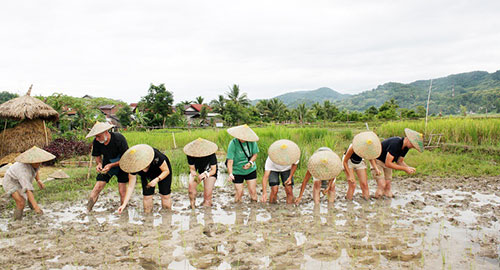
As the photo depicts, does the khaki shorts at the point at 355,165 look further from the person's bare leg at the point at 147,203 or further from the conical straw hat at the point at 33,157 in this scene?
the conical straw hat at the point at 33,157

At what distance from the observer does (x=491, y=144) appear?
834 centimetres

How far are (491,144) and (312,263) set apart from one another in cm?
815

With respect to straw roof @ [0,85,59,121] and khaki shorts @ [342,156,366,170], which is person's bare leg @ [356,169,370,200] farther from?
straw roof @ [0,85,59,121]

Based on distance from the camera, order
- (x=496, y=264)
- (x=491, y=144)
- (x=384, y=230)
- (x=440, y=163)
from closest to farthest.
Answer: (x=496, y=264), (x=384, y=230), (x=440, y=163), (x=491, y=144)

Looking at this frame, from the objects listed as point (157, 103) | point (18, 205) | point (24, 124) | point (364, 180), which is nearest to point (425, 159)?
point (364, 180)

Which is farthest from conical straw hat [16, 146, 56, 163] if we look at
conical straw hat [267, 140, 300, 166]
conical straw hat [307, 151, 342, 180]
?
conical straw hat [307, 151, 342, 180]

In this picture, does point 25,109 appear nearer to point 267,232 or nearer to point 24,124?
point 24,124

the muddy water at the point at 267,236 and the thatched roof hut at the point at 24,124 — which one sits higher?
the thatched roof hut at the point at 24,124

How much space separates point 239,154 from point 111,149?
168 centimetres

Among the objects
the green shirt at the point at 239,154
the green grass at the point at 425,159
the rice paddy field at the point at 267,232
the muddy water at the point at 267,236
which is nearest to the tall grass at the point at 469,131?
the green grass at the point at 425,159

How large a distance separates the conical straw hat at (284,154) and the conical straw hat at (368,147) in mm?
809

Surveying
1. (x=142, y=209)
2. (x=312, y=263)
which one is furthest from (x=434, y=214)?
(x=142, y=209)

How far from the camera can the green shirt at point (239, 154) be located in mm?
4375

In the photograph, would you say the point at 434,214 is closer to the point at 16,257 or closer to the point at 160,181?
the point at 160,181
